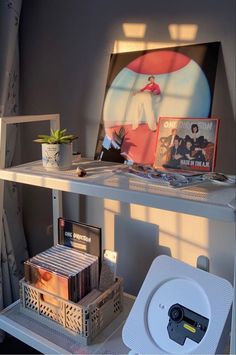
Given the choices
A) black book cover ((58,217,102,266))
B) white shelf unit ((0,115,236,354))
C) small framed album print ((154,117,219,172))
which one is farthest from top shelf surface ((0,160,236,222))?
black book cover ((58,217,102,266))

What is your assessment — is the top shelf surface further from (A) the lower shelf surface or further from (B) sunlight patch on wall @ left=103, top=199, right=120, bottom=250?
(A) the lower shelf surface

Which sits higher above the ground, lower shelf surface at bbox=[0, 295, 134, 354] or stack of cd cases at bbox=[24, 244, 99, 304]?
stack of cd cases at bbox=[24, 244, 99, 304]

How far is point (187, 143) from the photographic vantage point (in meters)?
1.10

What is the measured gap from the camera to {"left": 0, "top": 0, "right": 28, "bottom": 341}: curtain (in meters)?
1.40

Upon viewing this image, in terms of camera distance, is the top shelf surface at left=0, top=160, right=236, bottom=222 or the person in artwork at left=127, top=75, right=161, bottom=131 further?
the person in artwork at left=127, top=75, right=161, bottom=131

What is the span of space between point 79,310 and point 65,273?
5.0 inches

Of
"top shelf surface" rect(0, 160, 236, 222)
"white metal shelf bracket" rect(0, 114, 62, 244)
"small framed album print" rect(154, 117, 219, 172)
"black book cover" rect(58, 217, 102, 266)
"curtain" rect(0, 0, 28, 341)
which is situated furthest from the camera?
"curtain" rect(0, 0, 28, 341)

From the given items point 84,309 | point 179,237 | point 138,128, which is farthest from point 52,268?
point 138,128

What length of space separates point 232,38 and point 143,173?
19.1 inches

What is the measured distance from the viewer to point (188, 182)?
982mm

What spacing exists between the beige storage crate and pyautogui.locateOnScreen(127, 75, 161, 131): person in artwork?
58cm

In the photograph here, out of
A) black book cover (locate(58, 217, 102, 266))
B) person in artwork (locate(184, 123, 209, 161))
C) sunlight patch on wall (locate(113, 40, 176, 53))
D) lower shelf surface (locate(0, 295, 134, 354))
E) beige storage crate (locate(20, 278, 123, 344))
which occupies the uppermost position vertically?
sunlight patch on wall (locate(113, 40, 176, 53))

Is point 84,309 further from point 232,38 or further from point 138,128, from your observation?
point 232,38

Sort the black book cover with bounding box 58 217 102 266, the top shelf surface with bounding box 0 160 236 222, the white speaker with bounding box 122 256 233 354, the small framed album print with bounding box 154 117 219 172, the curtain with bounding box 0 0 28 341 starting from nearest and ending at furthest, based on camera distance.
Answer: the top shelf surface with bounding box 0 160 236 222 < the white speaker with bounding box 122 256 233 354 < the small framed album print with bounding box 154 117 219 172 < the black book cover with bounding box 58 217 102 266 < the curtain with bounding box 0 0 28 341
